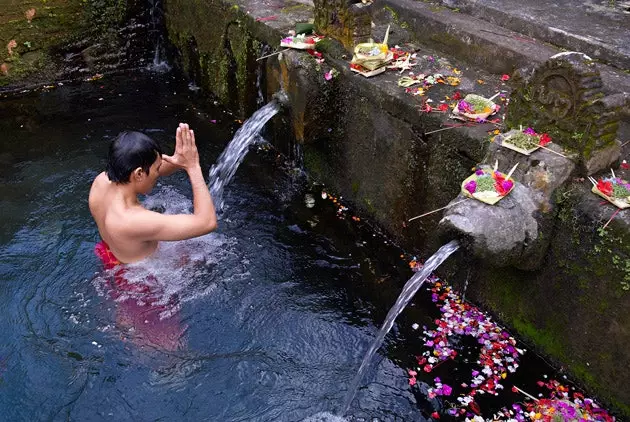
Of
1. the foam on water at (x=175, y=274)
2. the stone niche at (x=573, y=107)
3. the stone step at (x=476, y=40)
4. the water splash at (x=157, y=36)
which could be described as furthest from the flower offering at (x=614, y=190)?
the water splash at (x=157, y=36)

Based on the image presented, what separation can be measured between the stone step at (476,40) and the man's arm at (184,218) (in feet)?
9.80

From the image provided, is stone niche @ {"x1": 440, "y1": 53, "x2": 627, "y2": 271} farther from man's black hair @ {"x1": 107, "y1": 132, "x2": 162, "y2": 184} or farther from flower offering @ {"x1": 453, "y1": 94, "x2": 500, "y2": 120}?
→ man's black hair @ {"x1": 107, "y1": 132, "x2": 162, "y2": 184}

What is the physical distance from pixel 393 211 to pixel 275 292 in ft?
4.45

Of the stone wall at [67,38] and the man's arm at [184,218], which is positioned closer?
the man's arm at [184,218]

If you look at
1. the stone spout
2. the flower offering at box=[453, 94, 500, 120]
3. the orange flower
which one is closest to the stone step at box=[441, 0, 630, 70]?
the flower offering at box=[453, 94, 500, 120]

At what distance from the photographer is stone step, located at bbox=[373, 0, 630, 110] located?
17.3 ft

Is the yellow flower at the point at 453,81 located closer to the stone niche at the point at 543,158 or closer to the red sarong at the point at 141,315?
the stone niche at the point at 543,158

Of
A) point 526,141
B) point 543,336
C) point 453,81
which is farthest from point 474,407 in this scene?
point 453,81

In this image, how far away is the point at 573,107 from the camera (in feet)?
12.6

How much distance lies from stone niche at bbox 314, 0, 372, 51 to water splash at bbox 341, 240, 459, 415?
2.42 meters

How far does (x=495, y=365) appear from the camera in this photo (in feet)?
14.8

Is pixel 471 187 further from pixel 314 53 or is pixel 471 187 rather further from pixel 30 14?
pixel 30 14

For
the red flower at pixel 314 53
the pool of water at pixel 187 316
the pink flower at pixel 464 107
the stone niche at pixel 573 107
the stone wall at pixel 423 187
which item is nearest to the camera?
the stone niche at pixel 573 107

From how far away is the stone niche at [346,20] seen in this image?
5.51 metres
